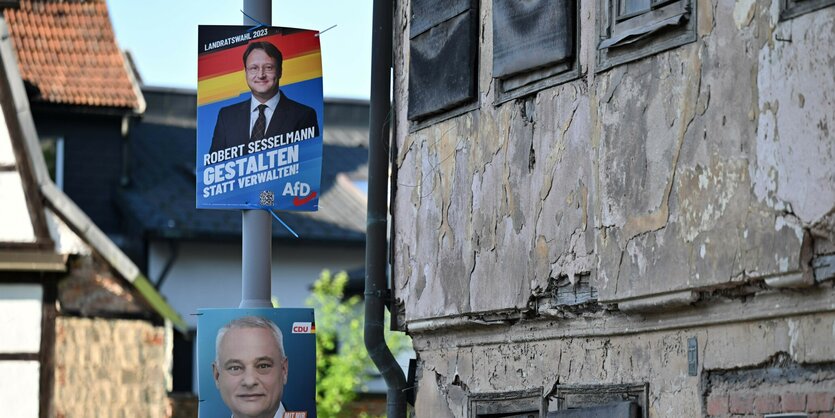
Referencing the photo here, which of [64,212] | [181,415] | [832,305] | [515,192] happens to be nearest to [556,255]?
[515,192]

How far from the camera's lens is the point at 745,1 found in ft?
22.9

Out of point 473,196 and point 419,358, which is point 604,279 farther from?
point 419,358

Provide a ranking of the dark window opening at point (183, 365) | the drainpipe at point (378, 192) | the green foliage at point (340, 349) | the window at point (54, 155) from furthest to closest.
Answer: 1. the dark window opening at point (183, 365)
2. the window at point (54, 155)
3. the green foliage at point (340, 349)
4. the drainpipe at point (378, 192)

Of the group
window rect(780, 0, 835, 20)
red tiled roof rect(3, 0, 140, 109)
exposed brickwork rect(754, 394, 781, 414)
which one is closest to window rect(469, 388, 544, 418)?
exposed brickwork rect(754, 394, 781, 414)

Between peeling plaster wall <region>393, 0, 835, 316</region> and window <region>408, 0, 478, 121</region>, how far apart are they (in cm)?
10

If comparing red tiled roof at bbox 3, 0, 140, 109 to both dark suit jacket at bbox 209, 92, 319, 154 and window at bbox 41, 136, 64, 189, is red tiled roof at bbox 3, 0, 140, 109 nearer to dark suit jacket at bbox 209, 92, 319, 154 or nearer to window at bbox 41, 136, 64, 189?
window at bbox 41, 136, 64, 189

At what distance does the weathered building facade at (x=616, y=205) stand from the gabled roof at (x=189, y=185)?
57.1 feet

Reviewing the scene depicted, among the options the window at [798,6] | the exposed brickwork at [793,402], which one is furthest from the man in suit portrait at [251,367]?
the window at [798,6]

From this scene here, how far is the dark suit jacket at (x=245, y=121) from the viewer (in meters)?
9.11

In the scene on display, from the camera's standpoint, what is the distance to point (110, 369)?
1856 cm

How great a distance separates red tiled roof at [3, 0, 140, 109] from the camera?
25.3 m

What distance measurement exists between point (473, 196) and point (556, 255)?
3.42 feet

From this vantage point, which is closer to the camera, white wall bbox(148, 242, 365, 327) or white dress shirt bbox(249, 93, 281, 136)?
white dress shirt bbox(249, 93, 281, 136)

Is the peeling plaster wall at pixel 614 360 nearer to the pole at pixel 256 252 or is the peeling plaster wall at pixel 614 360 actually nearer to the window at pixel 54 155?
the pole at pixel 256 252
